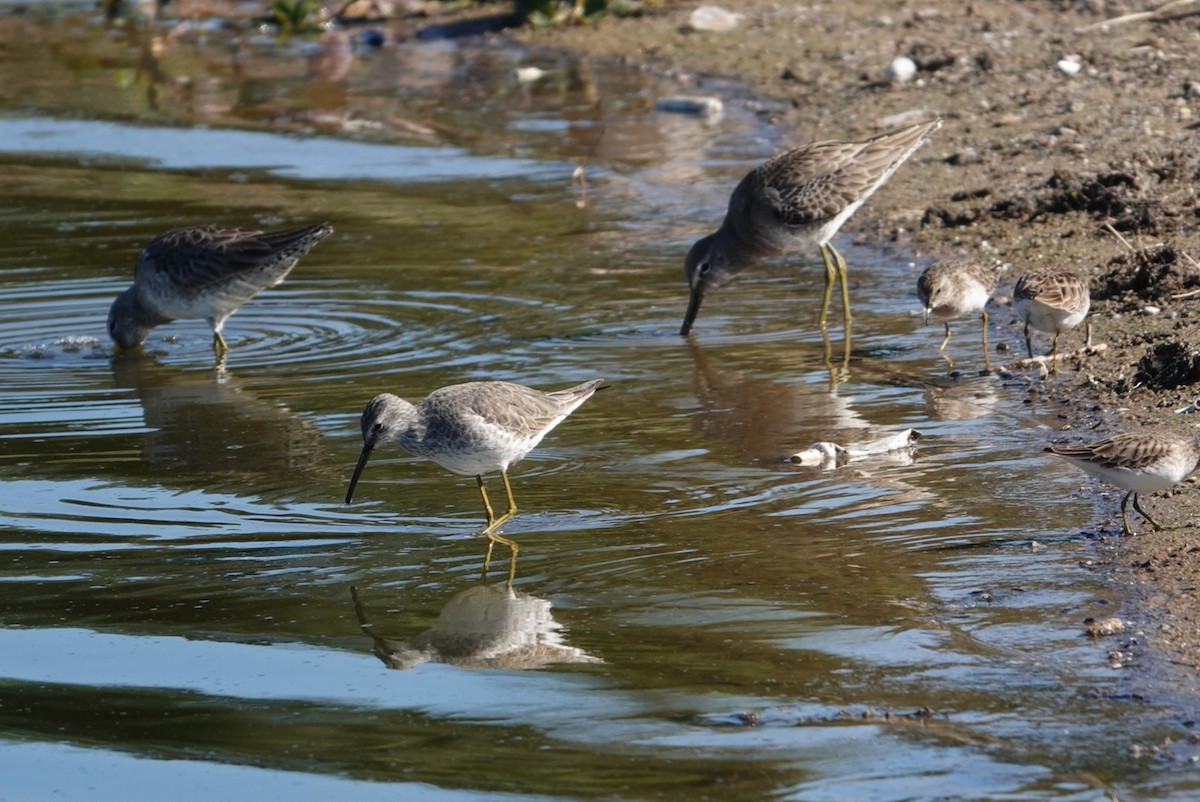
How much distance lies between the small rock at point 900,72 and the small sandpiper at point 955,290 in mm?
7091

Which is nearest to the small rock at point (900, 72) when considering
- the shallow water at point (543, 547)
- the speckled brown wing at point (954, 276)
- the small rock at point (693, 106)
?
the small rock at point (693, 106)

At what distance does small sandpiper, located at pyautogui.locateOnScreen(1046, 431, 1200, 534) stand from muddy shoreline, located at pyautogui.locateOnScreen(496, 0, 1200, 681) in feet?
0.94

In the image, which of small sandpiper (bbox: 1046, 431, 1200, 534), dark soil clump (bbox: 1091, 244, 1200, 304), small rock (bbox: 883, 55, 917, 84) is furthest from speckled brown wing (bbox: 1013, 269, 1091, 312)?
small rock (bbox: 883, 55, 917, 84)

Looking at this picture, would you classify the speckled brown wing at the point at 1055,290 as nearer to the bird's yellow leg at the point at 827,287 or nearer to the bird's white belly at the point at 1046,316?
the bird's white belly at the point at 1046,316

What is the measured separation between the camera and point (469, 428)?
24.7ft

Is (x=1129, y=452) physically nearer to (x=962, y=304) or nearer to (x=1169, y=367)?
(x=1169, y=367)

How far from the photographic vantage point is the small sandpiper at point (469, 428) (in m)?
7.57

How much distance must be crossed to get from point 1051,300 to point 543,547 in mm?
3238

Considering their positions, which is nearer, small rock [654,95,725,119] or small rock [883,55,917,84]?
small rock [883,55,917,84]

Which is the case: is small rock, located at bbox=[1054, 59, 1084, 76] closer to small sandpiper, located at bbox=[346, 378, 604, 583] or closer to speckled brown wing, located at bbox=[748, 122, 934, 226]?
speckled brown wing, located at bbox=[748, 122, 934, 226]

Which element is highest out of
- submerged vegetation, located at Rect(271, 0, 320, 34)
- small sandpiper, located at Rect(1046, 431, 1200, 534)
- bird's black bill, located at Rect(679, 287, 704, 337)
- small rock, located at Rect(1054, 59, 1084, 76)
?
small sandpiper, located at Rect(1046, 431, 1200, 534)

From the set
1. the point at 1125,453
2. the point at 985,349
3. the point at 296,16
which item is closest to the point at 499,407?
the point at 1125,453

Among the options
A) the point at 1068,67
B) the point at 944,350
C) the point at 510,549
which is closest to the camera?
the point at 510,549

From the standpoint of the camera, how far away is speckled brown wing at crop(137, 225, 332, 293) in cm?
1140
